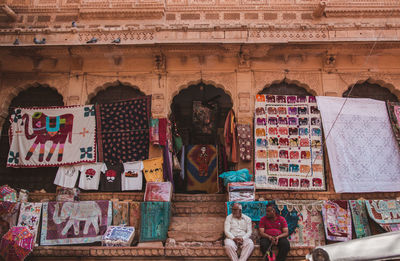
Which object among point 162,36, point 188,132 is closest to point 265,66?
point 162,36

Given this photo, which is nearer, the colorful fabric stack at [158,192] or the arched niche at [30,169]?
the colorful fabric stack at [158,192]

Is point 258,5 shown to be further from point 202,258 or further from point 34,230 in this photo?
point 34,230

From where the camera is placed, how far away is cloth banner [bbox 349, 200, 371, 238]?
6688 mm

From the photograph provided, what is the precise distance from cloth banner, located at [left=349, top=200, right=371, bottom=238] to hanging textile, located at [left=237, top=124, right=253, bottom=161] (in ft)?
7.55

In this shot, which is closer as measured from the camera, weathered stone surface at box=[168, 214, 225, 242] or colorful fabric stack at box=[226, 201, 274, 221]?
weathered stone surface at box=[168, 214, 225, 242]

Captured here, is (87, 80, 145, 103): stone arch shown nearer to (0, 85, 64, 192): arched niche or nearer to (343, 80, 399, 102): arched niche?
(0, 85, 64, 192): arched niche

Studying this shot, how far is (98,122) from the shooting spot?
807 centimetres

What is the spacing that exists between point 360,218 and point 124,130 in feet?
17.6

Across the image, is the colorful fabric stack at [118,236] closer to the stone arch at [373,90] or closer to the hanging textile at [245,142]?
the hanging textile at [245,142]

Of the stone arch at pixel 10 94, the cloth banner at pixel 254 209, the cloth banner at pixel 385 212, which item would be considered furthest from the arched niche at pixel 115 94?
the cloth banner at pixel 385 212

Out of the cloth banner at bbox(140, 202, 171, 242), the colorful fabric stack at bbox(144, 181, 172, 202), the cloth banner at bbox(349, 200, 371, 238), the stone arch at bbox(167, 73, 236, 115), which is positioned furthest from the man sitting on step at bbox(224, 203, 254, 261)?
the stone arch at bbox(167, 73, 236, 115)

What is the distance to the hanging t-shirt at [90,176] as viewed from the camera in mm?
7707

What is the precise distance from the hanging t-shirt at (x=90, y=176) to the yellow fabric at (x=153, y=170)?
3.37 ft

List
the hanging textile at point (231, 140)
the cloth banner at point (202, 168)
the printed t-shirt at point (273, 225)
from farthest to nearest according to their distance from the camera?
the cloth banner at point (202, 168)
the hanging textile at point (231, 140)
the printed t-shirt at point (273, 225)
